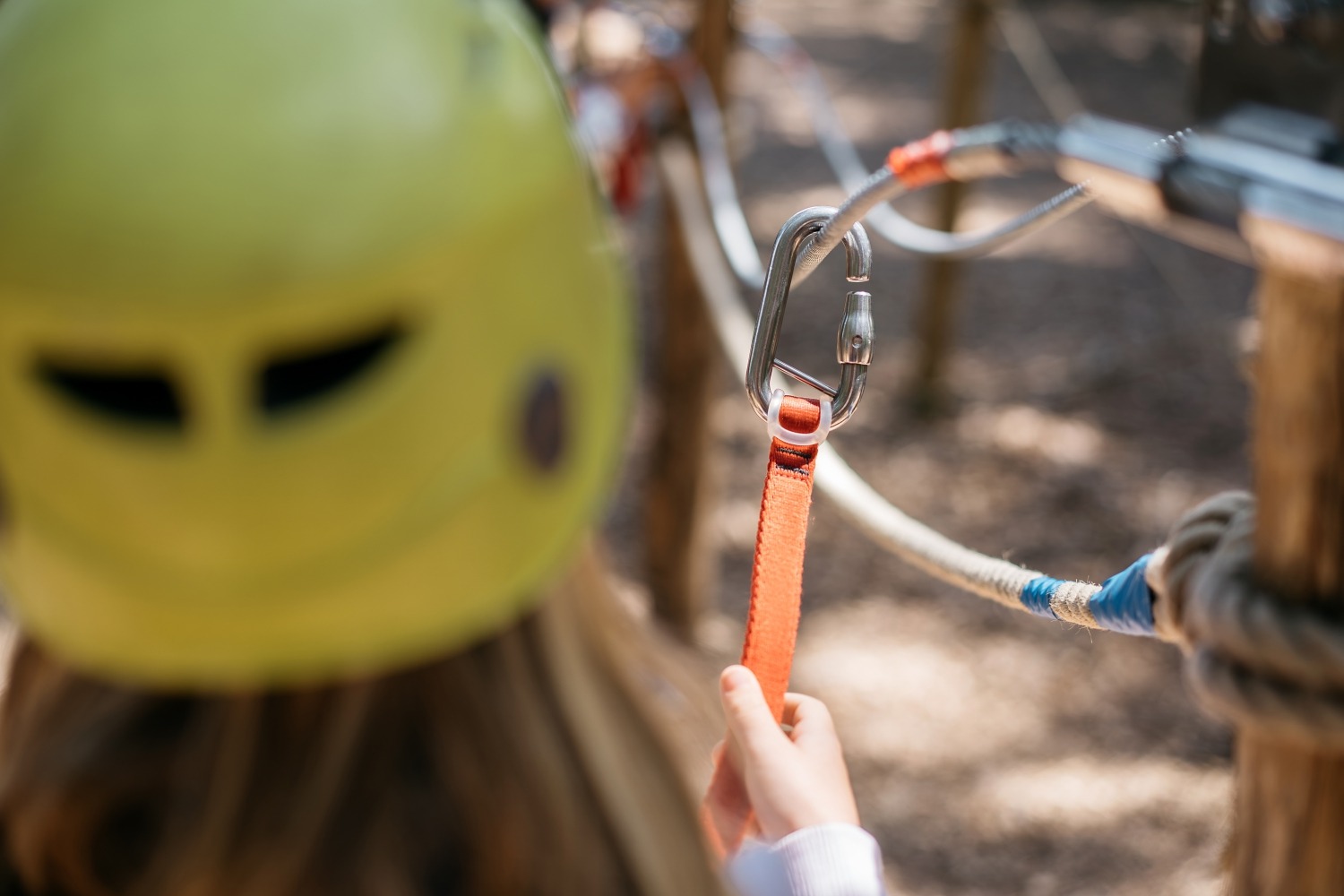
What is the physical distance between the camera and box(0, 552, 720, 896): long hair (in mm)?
638

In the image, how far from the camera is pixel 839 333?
0.59 metres

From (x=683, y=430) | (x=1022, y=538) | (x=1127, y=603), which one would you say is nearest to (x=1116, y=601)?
(x=1127, y=603)

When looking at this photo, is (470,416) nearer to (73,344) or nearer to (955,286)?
(73,344)

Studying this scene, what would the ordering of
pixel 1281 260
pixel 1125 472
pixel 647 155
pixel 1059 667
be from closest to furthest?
1. pixel 1281 260
2. pixel 647 155
3. pixel 1059 667
4. pixel 1125 472

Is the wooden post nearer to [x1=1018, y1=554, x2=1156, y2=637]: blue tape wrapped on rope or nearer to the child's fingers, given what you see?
[x1=1018, y1=554, x2=1156, y2=637]: blue tape wrapped on rope

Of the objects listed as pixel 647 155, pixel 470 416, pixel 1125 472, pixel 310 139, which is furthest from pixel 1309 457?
pixel 1125 472

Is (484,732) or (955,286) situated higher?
(484,732)

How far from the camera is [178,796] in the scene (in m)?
0.66

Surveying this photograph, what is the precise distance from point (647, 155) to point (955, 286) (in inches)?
57.2

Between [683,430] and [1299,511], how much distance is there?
7.51ft

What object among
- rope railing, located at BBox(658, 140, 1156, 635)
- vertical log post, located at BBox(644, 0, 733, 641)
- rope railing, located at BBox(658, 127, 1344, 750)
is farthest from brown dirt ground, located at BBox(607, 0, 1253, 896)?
rope railing, located at BBox(658, 127, 1344, 750)

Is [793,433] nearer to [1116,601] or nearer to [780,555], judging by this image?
[780,555]

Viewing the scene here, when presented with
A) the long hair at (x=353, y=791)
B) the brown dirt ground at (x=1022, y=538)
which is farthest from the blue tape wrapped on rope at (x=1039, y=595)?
the brown dirt ground at (x=1022, y=538)

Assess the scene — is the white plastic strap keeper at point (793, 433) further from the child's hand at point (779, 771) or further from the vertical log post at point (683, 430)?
the vertical log post at point (683, 430)
